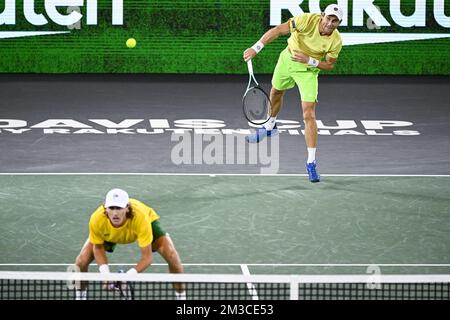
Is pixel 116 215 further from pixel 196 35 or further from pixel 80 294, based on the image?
pixel 196 35

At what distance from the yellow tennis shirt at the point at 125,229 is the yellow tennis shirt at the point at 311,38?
214 inches

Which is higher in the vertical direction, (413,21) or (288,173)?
(413,21)

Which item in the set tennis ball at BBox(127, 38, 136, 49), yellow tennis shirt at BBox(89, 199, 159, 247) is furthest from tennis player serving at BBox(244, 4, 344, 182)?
tennis ball at BBox(127, 38, 136, 49)

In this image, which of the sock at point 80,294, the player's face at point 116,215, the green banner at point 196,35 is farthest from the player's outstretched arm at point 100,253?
the green banner at point 196,35

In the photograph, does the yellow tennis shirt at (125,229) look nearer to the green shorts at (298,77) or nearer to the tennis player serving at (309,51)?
the tennis player serving at (309,51)

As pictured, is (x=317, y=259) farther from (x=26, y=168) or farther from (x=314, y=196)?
(x=26, y=168)

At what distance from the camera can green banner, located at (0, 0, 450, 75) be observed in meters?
22.7

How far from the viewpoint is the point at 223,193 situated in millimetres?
12867

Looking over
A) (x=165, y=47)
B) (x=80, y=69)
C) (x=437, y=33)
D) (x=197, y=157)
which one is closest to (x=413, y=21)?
(x=437, y=33)

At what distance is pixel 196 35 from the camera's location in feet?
75.9

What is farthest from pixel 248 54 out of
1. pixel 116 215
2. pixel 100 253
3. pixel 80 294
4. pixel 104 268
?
pixel 80 294

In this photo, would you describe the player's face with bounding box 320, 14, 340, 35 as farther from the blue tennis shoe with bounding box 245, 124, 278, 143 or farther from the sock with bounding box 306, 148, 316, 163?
the blue tennis shoe with bounding box 245, 124, 278, 143

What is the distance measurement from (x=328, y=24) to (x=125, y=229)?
555 centimetres
